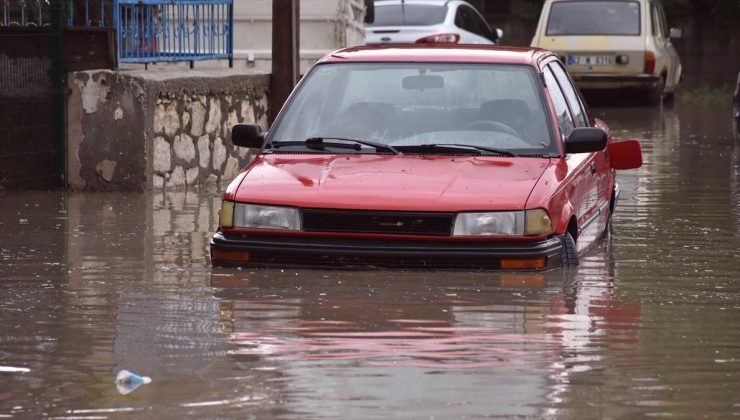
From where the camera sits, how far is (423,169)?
889cm

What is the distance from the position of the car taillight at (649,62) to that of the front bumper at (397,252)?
61.1 ft

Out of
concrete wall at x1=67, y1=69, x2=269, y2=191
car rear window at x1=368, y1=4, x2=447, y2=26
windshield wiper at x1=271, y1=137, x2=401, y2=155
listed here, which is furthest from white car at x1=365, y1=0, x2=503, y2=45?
windshield wiper at x1=271, y1=137, x2=401, y2=155

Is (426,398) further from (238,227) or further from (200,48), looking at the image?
(200,48)

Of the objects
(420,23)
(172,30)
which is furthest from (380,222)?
(420,23)

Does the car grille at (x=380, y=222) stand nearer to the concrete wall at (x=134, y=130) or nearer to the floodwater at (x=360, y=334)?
the floodwater at (x=360, y=334)

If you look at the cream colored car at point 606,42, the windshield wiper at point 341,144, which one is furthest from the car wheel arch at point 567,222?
the cream colored car at point 606,42

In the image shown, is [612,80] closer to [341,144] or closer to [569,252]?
[341,144]

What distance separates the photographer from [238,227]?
28.4ft

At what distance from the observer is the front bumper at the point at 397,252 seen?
8414 mm

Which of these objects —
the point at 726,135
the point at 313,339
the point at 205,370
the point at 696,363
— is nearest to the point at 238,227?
the point at 313,339

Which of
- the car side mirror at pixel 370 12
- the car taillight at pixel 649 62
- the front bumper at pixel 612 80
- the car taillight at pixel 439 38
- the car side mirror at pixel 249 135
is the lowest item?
the front bumper at pixel 612 80

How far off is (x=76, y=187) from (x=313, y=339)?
7.13 metres

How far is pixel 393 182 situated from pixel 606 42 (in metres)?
18.7

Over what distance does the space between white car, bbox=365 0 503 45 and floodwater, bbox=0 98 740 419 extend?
1400 cm
